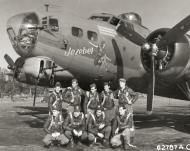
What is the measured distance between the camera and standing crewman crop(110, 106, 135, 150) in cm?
834

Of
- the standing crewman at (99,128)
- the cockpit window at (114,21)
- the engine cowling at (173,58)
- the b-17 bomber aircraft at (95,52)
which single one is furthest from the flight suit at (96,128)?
the cockpit window at (114,21)

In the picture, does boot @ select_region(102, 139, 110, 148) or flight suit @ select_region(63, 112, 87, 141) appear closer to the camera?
flight suit @ select_region(63, 112, 87, 141)

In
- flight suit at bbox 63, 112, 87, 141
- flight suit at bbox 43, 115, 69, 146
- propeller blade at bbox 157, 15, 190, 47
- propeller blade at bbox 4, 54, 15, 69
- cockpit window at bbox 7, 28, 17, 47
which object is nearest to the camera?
flight suit at bbox 43, 115, 69, 146

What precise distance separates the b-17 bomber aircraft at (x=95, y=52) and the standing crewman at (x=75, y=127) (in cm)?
211

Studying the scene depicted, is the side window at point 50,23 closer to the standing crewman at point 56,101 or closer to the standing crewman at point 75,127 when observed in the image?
the standing crewman at point 56,101

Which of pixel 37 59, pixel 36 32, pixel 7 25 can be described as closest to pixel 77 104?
pixel 37 59

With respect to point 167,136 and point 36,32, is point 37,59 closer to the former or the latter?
point 36,32

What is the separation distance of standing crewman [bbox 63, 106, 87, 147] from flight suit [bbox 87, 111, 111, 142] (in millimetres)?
230

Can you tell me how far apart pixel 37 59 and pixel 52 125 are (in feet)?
8.58

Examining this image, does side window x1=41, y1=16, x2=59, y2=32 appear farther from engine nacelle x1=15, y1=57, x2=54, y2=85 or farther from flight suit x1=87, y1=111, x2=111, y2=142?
flight suit x1=87, y1=111, x2=111, y2=142

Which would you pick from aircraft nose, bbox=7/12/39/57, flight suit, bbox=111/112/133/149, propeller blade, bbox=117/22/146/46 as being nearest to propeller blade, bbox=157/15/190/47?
propeller blade, bbox=117/22/146/46

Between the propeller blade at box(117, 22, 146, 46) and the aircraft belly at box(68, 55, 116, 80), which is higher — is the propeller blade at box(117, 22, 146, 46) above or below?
above

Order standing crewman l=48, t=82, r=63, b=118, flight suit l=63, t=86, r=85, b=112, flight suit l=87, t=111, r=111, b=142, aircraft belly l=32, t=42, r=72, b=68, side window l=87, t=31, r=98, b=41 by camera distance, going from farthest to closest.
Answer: side window l=87, t=31, r=98, b=41, aircraft belly l=32, t=42, r=72, b=68, flight suit l=63, t=86, r=85, b=112, standing crewman l=48, t=82, r=63, b=118, flight suit l=87, t=111, r=111, b=142

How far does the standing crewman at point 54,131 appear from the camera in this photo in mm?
8266
